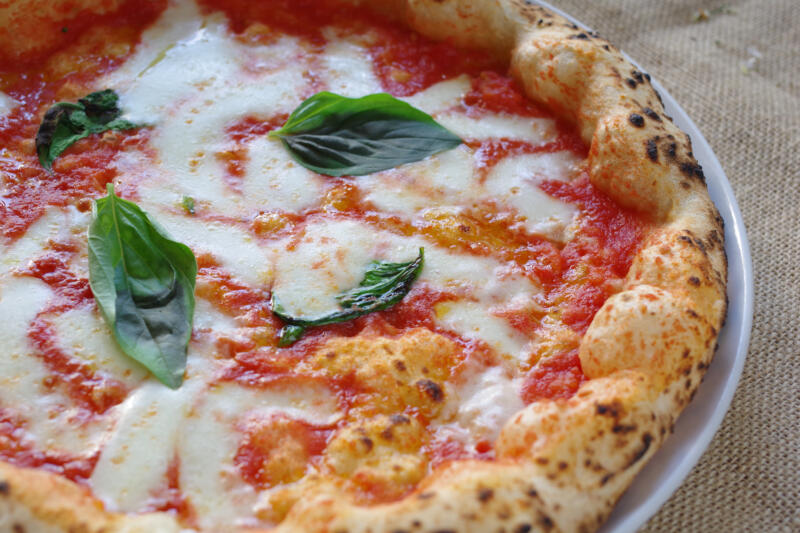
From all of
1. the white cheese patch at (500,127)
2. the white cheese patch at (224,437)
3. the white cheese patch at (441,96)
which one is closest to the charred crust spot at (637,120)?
the white cheese patch at (500,127)

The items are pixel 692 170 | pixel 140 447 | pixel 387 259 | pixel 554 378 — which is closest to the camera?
pixel 140 447

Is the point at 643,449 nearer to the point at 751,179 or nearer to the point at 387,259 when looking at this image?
the point at 387,259

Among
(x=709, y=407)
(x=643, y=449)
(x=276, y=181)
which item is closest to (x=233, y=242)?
(x=276, y=181)

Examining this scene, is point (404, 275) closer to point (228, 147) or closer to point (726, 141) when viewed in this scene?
point (228, 147)

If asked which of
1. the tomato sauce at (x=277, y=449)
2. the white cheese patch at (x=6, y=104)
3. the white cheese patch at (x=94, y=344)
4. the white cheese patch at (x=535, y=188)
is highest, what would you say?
the white cheese patch at (x=535, y=188)

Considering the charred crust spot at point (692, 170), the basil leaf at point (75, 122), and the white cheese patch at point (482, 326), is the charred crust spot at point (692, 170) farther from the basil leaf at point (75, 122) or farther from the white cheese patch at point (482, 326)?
the basil leaf at point (75, 122)

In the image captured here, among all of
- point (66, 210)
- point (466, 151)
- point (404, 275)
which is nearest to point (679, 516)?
point (404, 275)
